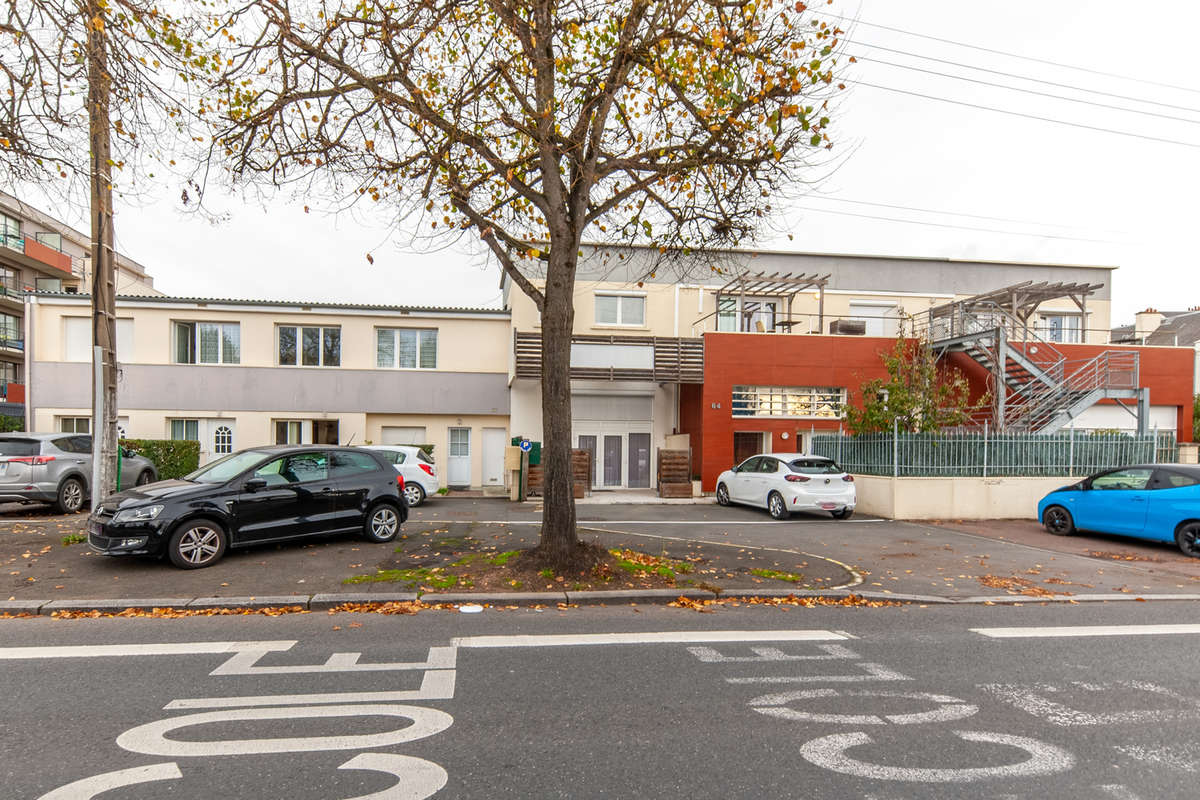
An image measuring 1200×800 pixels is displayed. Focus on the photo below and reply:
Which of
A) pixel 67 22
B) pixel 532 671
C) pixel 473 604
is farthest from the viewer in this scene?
pixel 67 22

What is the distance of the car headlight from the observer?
7.63 meters

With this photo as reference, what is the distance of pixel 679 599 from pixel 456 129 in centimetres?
585

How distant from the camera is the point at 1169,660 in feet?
17.4

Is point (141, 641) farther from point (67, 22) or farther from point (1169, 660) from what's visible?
point (1169, 660)

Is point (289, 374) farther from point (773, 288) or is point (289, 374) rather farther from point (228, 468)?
point (773, 288)

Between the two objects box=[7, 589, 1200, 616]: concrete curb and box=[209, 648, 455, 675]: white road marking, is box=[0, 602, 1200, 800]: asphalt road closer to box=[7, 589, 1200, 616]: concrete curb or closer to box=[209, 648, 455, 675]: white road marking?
box=[209, 648, 455, 675]: white road marking

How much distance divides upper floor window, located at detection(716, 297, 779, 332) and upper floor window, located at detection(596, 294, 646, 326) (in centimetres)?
258

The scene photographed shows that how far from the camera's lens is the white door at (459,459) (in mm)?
21531

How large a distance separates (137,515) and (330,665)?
14.4 feet

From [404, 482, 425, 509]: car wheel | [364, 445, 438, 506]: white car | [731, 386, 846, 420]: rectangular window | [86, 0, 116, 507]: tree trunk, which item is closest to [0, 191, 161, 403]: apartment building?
[364, 445, 438, 506]: white car

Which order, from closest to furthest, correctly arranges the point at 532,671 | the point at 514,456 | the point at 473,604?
the point at 532,671 < the point at 473,604 < the point at 514,456

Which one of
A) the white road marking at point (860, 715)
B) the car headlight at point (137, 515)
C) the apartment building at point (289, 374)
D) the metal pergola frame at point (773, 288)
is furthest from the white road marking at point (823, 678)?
the apartment building at point (289, 374)

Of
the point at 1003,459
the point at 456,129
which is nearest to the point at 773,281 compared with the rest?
the point at 1003,459

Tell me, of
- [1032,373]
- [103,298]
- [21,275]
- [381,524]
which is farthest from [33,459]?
[21,275]
